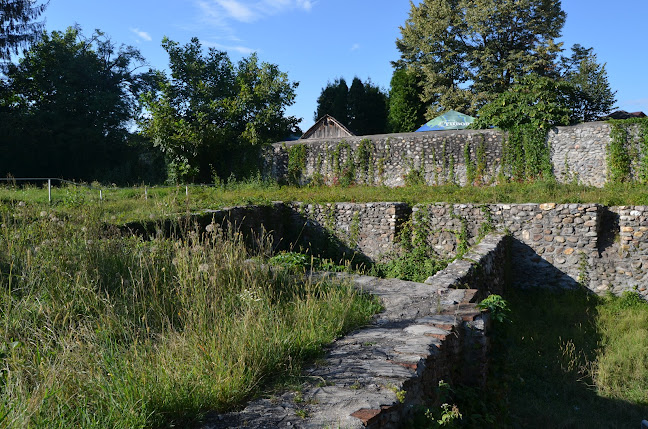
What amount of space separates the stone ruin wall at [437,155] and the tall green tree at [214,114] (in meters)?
2.39

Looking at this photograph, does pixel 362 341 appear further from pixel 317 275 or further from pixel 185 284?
pixel 317 275

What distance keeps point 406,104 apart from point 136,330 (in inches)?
998

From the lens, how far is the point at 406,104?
27.0 meters

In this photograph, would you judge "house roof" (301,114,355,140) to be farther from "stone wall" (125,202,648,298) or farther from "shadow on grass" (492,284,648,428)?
"shadow on grass" (492,284,648,428)

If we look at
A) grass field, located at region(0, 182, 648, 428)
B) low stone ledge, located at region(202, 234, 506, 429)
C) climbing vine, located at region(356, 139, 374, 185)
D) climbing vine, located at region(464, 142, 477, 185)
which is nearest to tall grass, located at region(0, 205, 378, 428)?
grass field, located at region(0, 182, 648, 428)

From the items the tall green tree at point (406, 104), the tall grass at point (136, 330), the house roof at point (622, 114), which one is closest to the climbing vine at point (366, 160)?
the tall green tree at point (406, 104)

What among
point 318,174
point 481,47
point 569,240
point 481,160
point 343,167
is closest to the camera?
point 569,240

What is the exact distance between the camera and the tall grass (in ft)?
7.96

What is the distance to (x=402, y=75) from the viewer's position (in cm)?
2717

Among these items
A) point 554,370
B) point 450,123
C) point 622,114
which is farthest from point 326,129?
point 554,370

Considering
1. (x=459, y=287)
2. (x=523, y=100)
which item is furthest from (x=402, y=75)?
(x=459, y=287)

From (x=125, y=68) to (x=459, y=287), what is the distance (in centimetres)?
2688

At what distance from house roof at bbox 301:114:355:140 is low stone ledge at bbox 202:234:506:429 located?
20249mm

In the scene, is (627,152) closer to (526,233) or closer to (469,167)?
(469,167)
